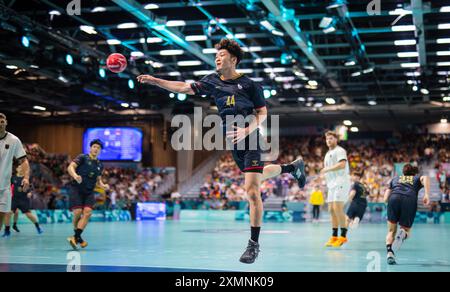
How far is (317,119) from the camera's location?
37875mm

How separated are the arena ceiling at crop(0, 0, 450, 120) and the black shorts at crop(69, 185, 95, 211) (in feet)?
22.5

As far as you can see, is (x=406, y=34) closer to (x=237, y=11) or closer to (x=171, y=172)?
(x=237, y=11)

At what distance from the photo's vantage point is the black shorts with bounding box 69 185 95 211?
11.1m

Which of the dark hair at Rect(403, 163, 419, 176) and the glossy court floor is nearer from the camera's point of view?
the glossy court floor

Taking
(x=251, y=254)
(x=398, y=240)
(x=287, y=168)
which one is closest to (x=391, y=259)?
(x=398, y=240)

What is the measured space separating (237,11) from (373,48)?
745cm

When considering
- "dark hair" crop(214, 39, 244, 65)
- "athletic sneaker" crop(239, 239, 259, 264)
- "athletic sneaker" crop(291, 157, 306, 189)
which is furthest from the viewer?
"athletic sneaker" crop(291, 157, 306, 189)

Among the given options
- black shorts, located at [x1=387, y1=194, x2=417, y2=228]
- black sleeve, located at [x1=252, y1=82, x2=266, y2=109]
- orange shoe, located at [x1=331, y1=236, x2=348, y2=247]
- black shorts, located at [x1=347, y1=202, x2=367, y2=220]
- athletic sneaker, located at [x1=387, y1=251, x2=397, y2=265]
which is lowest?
orange shoe, located at [x1=331, y1=236, x2=348, y2=247]

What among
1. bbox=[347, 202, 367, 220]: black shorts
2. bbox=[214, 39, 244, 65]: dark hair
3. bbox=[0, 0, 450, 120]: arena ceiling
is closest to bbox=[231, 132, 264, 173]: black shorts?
bbox=[214, 39, 244, 65]: dark hair

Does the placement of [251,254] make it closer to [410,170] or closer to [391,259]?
[391,259]

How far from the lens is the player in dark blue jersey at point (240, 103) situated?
19.8 feet

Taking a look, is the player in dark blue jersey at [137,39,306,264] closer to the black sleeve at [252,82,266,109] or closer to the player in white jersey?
the black sleeve at [252,82,266,109]

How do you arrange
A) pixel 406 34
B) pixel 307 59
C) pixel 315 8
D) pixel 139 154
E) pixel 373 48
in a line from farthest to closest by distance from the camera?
pixel 139 154 → pixel 307 59 → pixel 373 48 → pixel 406 34 → pixel 315 8
